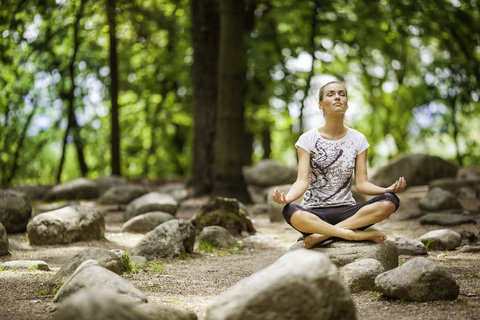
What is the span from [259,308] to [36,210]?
757 centimetres

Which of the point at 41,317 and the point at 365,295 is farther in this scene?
the point at 365,295

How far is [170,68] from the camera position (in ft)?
51.8

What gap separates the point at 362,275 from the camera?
12.8 ft

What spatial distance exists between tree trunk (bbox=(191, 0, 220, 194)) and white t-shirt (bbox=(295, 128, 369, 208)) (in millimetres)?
6305

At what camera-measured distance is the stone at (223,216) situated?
22.8 ft

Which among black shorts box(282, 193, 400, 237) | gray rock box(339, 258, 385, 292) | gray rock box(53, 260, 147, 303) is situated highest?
black shorts box(282, 193, 400, 237)

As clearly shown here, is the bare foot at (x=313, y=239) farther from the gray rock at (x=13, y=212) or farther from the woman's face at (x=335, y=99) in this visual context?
the gray rock at (x=13, y=212)

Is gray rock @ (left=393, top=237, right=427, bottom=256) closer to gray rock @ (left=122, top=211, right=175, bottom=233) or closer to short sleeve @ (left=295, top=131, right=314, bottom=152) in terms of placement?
short sleeve @ (left=295, top=131, right=314, bottom=152)

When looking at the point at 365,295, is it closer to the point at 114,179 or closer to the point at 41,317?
the point at 41,317

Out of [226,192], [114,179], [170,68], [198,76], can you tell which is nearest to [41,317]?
[226,192]

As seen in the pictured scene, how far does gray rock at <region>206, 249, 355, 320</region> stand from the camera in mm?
2633

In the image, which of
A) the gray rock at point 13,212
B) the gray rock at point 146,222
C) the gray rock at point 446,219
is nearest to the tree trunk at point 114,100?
the gray rock at point 13,212

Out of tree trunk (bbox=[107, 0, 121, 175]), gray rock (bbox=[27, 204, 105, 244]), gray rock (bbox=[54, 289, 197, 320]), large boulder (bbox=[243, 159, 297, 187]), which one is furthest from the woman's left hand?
tree trunk (bbox=[107, 0, 121, 175])

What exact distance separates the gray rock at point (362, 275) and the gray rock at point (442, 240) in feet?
6.04
